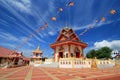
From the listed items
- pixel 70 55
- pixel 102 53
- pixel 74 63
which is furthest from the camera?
pixel 102 53

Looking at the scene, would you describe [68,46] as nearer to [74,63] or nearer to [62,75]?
[74,63]

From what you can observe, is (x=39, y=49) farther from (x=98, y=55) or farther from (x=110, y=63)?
(x=110, y=63)

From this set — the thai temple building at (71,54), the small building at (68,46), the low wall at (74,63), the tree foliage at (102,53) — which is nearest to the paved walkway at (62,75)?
the low wall at (74,63)

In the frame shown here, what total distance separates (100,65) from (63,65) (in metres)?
5.57

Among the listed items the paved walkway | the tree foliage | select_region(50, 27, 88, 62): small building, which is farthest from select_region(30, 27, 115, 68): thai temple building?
the tree foliage

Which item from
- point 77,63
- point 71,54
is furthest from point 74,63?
point 71,54

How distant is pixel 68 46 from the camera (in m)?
20.2

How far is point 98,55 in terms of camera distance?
59.2 metres

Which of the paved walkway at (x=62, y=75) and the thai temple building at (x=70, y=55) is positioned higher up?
the thai temple building at (x=70, y=55)

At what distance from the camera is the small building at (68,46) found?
66.3ft

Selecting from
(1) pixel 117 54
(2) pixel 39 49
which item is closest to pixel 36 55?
(2) pixel 39 49

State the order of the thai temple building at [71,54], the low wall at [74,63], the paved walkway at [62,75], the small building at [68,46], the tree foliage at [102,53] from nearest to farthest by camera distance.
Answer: the paved walkway at [62,75], the low wall at [74,63], the thai temple building at [71,54], the small building at [68,46], the tree foliage at [102,53]

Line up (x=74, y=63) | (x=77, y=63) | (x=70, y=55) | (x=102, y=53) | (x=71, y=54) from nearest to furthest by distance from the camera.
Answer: (x=74, y=63), (x=77, y=63), (x=70, y=55), (x=71, y=54), (x=102, y=53)

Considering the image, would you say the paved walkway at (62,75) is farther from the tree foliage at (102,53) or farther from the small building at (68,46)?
the tree foliage at (102,53)
